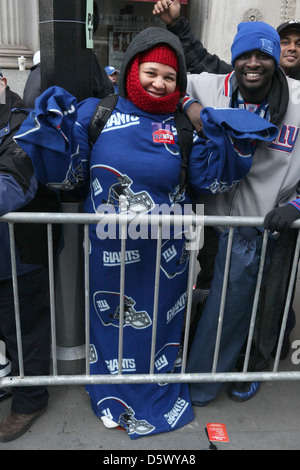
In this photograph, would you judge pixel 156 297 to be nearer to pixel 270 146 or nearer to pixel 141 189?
pixel 141 189

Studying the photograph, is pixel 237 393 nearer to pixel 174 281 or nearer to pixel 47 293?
pixel 174 281

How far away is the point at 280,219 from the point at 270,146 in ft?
1.57

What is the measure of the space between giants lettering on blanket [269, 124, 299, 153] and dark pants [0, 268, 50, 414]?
1.43 m

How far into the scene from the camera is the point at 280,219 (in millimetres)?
2137

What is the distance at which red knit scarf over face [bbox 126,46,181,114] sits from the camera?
2.12 meters

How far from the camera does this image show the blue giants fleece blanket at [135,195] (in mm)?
2059

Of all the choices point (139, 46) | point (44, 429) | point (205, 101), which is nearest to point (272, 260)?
point (205, 101)

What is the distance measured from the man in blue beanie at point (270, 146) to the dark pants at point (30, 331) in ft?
3.03

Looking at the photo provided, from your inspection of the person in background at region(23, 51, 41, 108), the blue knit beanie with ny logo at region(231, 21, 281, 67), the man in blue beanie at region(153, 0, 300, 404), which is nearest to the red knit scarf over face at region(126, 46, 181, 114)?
the man in blue beanie at region(153, 0, 300, 404)

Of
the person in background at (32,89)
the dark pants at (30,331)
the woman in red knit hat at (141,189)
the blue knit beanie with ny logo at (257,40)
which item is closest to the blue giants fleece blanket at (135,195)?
the woman in red knit hat at (141,189)

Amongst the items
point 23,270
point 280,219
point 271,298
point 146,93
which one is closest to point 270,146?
point 280,219

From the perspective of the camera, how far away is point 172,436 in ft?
8.24

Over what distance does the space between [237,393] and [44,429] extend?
119 cm

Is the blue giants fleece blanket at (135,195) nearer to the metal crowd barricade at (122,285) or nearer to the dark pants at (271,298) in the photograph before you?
the metal crowd barricade at (122,285)
